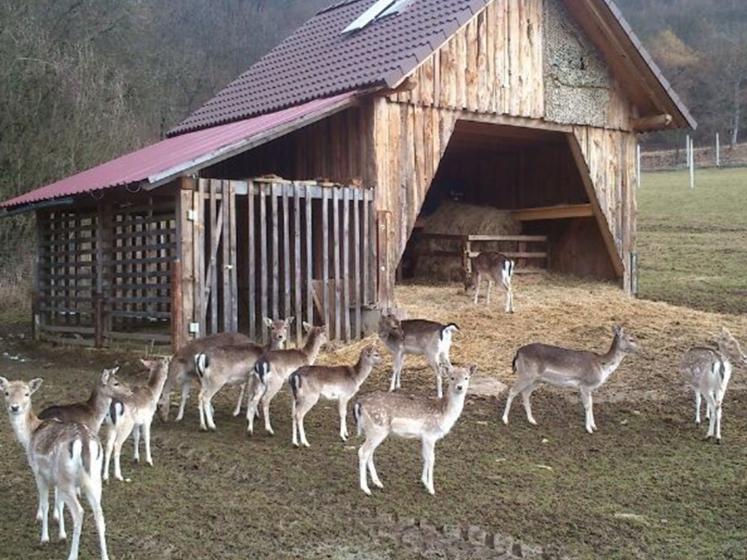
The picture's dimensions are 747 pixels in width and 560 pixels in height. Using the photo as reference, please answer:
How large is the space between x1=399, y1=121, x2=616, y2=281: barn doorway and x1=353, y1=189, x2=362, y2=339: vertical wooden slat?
14.7 ft

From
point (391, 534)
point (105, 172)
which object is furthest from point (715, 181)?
point (391, 534)

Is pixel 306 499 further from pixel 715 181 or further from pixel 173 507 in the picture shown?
pixel 715 181

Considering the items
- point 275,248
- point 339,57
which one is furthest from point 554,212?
point 275,248

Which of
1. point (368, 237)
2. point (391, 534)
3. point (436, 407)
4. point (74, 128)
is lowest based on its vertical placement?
point (391, 534)

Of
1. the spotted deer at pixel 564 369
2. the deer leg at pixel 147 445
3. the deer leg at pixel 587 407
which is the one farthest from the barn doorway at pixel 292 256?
the deer leg at pixel 587 407

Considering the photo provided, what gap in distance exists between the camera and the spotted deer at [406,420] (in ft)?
22.2

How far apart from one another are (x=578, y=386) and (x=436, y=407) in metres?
2.54

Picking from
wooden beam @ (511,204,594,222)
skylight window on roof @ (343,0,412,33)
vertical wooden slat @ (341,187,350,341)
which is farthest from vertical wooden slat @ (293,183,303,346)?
wooden beam @ (511,204,594,222)

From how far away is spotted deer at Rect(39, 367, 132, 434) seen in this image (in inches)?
270

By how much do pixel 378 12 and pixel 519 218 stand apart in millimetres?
5631

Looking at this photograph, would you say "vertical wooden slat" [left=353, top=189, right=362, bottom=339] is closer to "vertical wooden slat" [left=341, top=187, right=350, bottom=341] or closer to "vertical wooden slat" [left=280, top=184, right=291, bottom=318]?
"vertical wooden slat" [left=341, top=187, right=350, bottom=341]

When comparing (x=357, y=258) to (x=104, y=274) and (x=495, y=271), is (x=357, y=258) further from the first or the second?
(x=104, y=274)

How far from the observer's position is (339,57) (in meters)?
16.0

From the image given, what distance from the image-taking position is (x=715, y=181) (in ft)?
140
